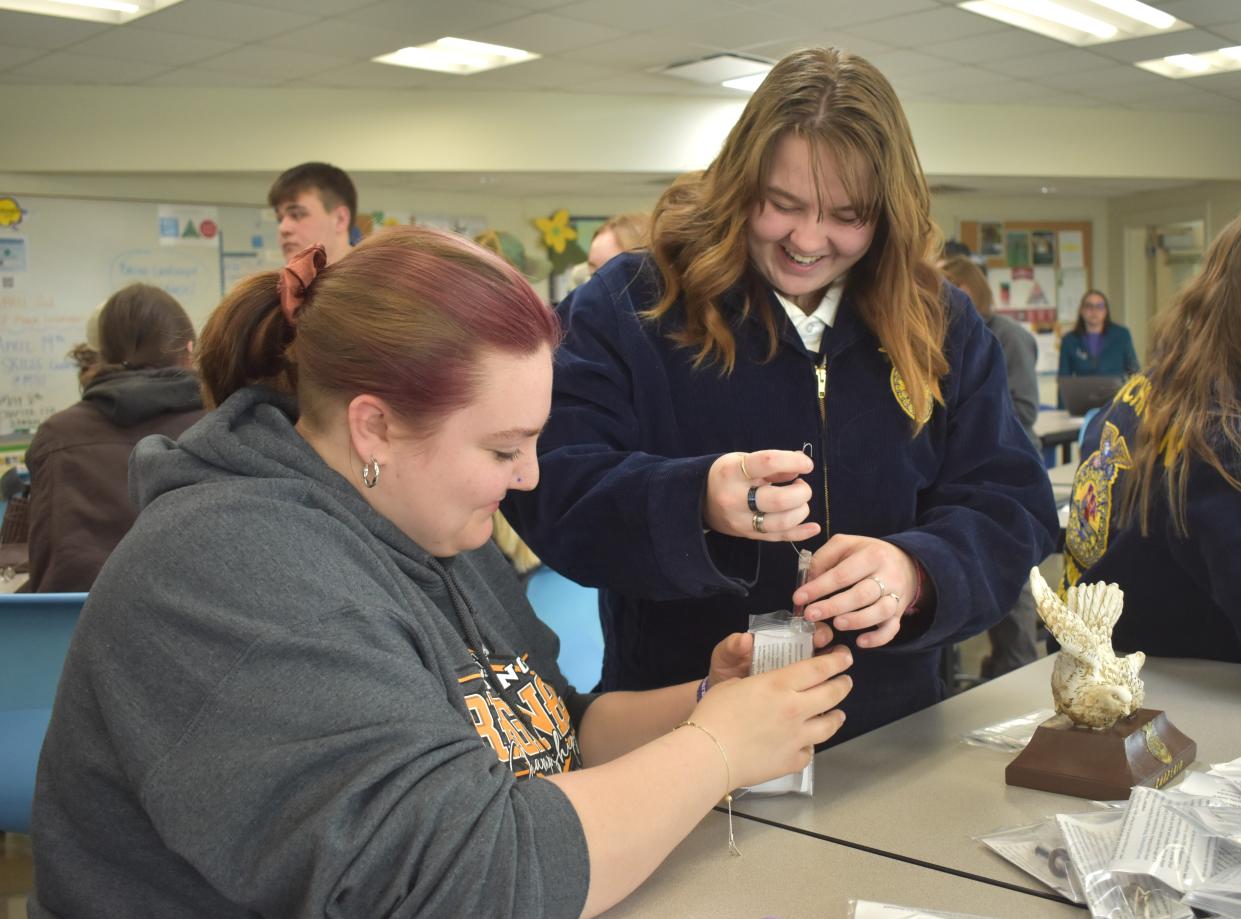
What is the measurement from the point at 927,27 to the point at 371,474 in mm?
5692

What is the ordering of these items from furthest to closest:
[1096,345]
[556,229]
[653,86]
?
[1096,345]
[556,229]
[653,86]

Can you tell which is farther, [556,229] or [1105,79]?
[556,229]

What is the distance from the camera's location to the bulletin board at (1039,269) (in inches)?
444

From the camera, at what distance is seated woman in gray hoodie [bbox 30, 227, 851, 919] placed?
89 cm

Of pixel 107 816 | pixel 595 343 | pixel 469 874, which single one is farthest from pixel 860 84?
pixel 107 816

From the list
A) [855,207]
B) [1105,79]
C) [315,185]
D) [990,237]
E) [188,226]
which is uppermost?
[1105,79]

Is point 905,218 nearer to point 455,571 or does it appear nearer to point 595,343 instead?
point 595,343

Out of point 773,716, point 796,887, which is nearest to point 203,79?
point 773,716

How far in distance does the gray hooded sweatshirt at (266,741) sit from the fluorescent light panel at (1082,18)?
5.47m

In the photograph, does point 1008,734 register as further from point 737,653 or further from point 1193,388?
point 1193,388

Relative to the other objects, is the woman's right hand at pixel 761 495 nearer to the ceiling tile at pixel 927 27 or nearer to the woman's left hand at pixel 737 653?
the woman's left hand at pixel 737 653

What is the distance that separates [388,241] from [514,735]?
497 millimetres

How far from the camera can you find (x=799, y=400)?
1549 mm

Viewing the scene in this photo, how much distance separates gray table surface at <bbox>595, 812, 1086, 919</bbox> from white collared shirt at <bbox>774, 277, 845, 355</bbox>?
660mm
